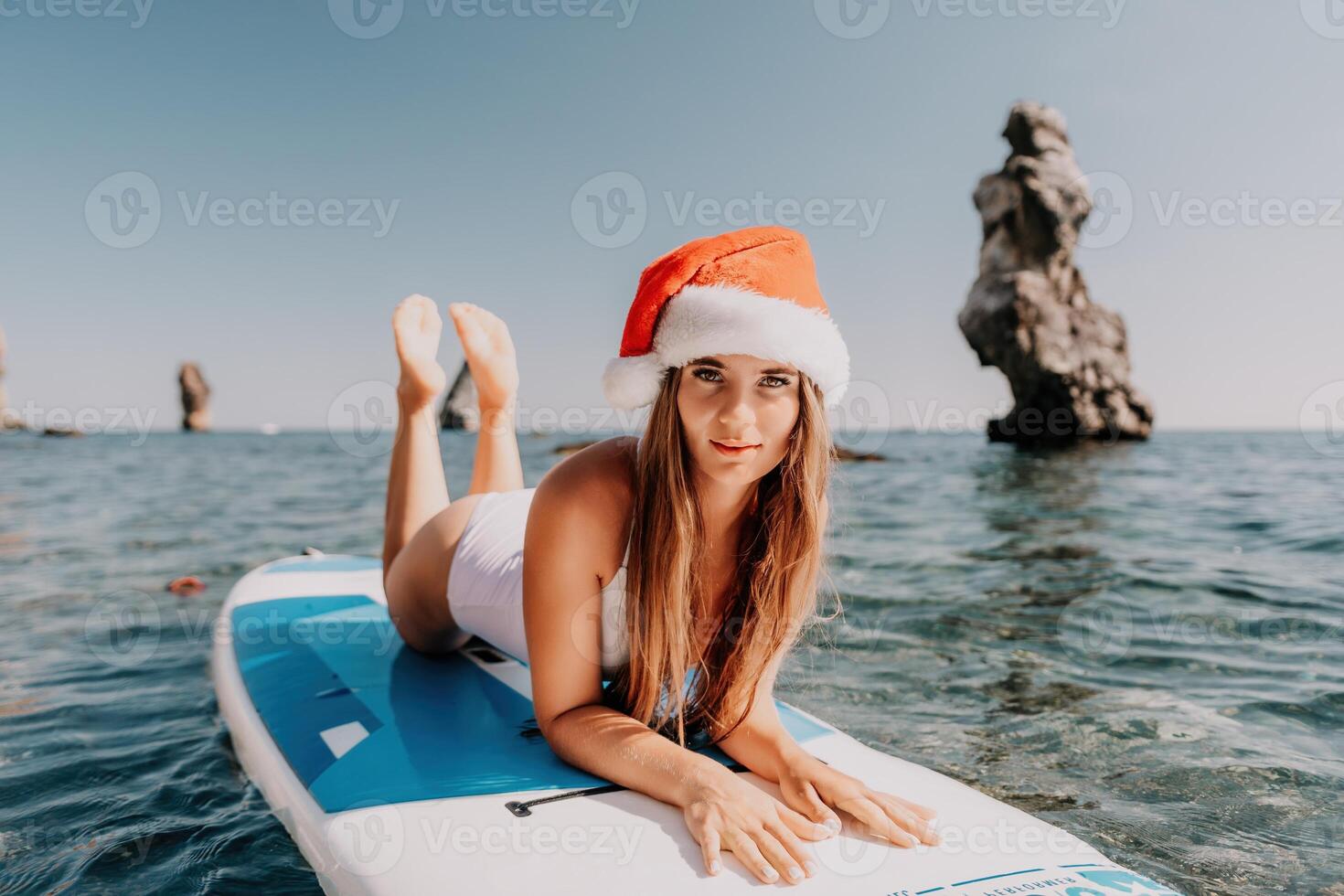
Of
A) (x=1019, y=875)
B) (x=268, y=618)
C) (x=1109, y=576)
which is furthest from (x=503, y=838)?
(x=1109, y=576)

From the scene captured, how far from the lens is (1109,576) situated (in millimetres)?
6414

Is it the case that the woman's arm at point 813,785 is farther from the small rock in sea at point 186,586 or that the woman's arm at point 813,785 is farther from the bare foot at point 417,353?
the small rock in sea at point 186,586

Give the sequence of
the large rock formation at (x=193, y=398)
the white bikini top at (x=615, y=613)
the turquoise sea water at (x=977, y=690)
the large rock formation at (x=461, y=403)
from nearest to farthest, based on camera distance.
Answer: the white bikini top at (x=615, y=613), the turquoise sea water at (x=977, y=690), the large rock formation at (x=461, y=403), the large rock formation at (x=193, y=398)

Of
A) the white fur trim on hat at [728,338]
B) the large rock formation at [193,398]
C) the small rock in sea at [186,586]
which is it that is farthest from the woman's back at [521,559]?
the large rock formation at [193,398]

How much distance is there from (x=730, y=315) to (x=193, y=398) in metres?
95.1

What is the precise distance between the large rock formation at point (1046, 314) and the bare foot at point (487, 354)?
3343 centimetres

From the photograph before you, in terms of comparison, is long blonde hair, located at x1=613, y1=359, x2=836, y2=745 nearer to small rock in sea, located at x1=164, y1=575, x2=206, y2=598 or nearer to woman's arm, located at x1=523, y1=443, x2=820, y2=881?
woman's arm, located at x1=523, y1=443, x2=820, y2=881

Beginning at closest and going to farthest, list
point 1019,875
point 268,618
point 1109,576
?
1. point 1019,875
2. point 268,618
3. point 1109,576

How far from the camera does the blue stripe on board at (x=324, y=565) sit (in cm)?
457

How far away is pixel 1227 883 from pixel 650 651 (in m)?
1.69

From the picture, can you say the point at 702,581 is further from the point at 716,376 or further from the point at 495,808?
the point at 495,808

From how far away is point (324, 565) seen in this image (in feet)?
15.3

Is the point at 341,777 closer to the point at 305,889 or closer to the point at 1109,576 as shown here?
the point at 305,889

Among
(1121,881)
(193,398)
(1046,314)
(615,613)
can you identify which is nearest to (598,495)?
(615,613)
